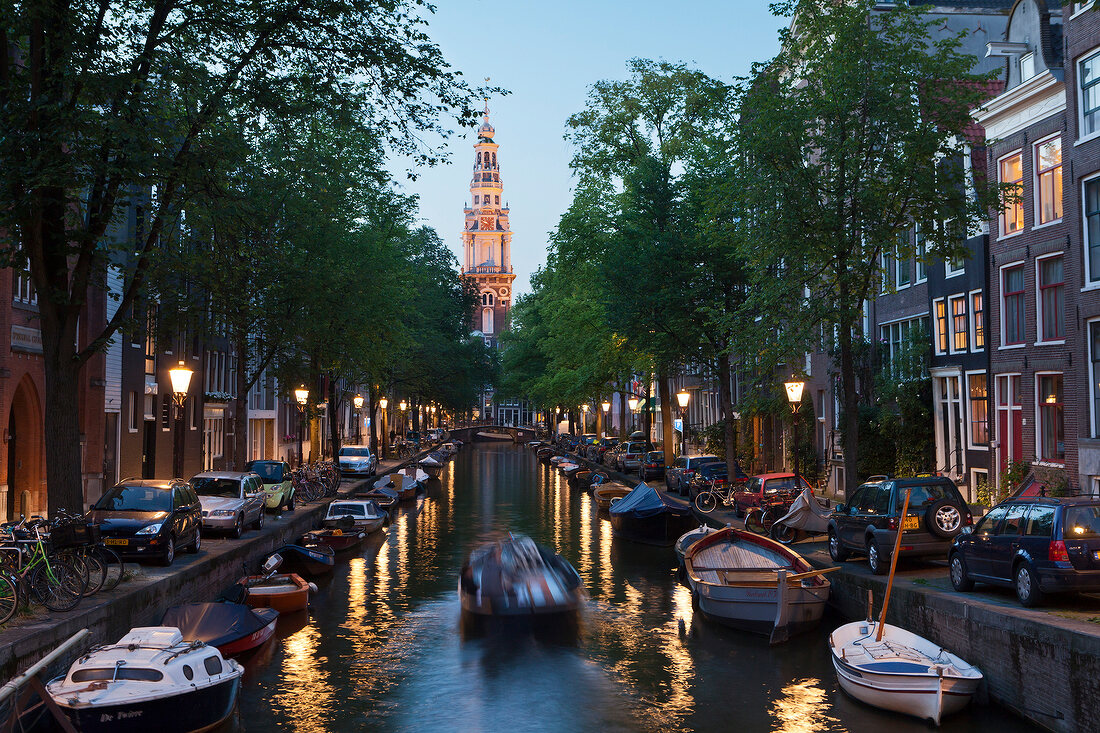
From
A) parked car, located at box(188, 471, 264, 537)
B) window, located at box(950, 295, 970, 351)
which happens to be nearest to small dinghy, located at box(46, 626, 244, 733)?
parked car, located at box(188, 471, 264, 537)

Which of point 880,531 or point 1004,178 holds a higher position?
point 1004,178

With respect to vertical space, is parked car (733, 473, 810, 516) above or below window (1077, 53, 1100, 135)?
below

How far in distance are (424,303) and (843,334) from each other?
165 feet

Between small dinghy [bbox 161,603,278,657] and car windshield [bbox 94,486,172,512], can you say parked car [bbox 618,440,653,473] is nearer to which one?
car windshield [bbox 94,486,172,512]

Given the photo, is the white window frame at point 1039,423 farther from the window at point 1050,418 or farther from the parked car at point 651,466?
the parked car at point 651,466

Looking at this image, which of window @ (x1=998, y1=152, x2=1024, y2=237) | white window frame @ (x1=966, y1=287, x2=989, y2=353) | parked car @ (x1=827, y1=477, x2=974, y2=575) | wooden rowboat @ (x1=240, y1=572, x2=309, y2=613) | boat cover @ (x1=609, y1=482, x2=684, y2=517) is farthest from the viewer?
boat cover @ (x1=609, y1=482, x2=684, y2=517)

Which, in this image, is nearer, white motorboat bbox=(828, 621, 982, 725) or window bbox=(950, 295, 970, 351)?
white motorboat bbox=(828, 621, 982, 725)

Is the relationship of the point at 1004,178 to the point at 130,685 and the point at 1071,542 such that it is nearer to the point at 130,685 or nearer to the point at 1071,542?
the point at 1071,542

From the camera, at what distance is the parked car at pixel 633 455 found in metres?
61.9

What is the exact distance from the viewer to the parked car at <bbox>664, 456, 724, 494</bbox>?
46438 mm

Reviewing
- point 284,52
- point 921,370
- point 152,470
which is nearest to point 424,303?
point 152,470

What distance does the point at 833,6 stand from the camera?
1077 inches

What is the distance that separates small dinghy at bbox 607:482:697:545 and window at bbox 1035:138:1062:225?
15596 millimetres

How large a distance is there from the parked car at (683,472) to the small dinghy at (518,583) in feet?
71.5
